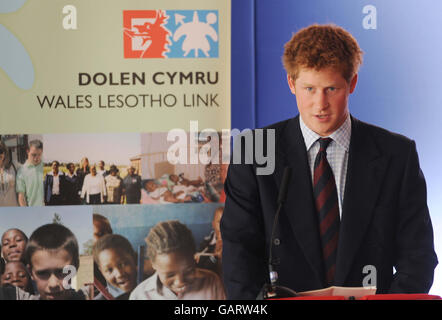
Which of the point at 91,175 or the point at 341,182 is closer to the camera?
the point at 341,182

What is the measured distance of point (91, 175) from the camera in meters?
3.14

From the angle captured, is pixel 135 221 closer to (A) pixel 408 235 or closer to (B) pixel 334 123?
(B) pixel 334 123

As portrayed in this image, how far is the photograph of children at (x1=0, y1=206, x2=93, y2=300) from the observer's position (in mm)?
3146

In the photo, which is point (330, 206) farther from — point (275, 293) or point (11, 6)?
point (11, 6)

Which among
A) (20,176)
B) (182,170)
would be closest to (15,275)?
(20,176)

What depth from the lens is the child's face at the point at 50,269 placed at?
3.16 m

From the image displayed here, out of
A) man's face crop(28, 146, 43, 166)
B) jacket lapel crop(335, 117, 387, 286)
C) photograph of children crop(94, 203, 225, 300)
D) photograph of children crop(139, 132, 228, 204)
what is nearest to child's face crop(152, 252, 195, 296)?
photograph of children crop(94, 203, 225, 300)

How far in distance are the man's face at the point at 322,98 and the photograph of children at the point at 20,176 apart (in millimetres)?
1462

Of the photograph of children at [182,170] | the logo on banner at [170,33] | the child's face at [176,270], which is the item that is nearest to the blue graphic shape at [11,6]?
the logo on banner at [170,33]

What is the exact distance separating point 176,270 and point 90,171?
70 cm
